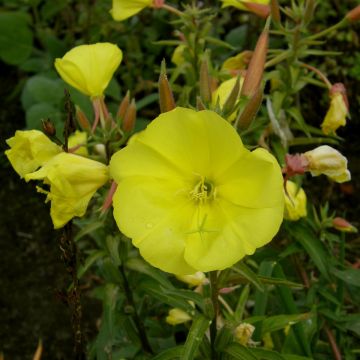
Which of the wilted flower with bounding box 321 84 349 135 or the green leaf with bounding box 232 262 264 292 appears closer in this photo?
the green leaf with bounding box 232 262 264 292

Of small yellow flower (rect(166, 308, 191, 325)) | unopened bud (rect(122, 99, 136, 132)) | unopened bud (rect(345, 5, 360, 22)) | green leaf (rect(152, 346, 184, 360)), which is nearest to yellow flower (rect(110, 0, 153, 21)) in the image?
unopened bud (rect(122, 99, 136, 132))

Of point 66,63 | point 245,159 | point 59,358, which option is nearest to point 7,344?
point 59,358

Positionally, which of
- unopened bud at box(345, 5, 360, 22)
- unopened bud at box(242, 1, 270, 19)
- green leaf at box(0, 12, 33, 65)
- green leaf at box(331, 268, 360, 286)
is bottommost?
green leaf at box(0, 12, 33, 65)

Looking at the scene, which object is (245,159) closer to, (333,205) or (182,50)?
(182,50)

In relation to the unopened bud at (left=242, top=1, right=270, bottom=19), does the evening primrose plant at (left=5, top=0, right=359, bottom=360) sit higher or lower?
lower

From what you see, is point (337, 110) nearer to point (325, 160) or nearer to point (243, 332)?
point (325, 160)

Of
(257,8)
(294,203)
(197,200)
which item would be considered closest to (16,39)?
(257,8)

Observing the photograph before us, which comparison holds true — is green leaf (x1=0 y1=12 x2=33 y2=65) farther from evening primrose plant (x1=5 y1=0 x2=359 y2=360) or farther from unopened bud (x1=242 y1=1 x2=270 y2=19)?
unopened bud (x1=242 y1=1 x2=270 y2=19)
